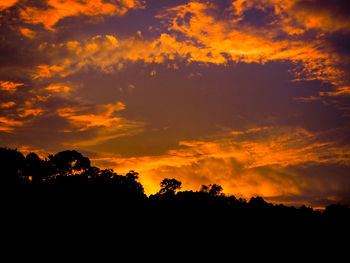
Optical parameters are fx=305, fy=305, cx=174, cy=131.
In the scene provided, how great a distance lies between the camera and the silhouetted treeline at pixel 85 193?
50094 millimetres

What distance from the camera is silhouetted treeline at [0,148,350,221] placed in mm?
50094

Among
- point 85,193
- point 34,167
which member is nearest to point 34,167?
point 34,167

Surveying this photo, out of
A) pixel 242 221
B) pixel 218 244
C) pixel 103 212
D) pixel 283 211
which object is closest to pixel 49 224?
pixel 103 212

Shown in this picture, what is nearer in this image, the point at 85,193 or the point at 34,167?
the point at 85,193

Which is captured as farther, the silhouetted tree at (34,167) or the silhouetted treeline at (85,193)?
the silhouetted tree at (34,167)

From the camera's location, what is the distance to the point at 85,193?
53094 mm

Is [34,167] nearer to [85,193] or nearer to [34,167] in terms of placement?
[34,167]

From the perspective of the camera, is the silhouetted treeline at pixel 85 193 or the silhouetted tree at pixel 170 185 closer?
the silhouetted treeline at pixel 85 193

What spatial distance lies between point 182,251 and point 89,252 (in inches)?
569

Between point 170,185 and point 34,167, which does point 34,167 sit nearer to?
point 34,167

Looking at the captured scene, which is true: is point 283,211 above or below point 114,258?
above

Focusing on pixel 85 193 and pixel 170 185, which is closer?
pixel 85 193

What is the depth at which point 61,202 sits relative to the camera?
48.1 m

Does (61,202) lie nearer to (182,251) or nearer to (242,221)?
(182,251)
